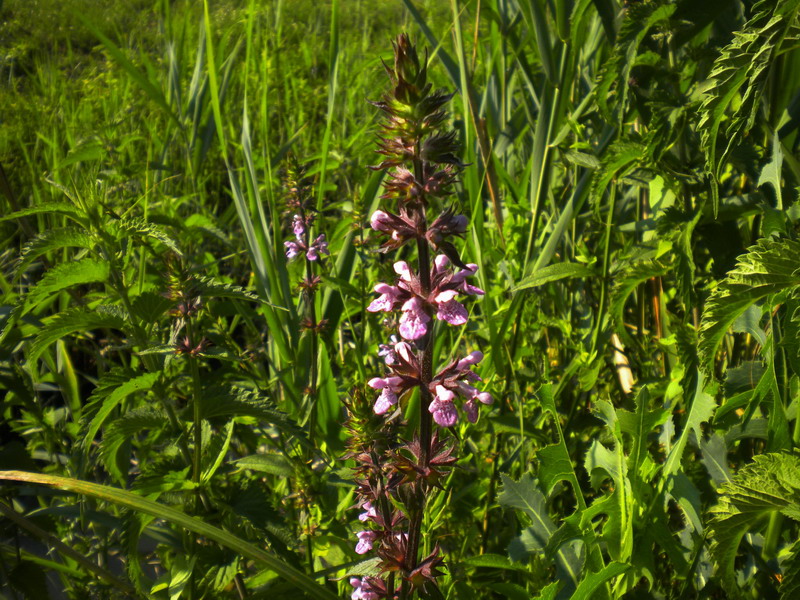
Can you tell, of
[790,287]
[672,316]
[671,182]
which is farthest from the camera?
[672,316]

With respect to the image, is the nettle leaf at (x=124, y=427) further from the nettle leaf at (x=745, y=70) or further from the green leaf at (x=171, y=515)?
the nettle leaf at (x=745, y=70)

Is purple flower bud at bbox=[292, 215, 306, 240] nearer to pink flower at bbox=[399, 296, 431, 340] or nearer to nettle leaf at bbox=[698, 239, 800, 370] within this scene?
pink flower at bbox=[399, 296, 431, 340]

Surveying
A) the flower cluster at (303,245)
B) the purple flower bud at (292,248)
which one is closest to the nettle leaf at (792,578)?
the flower cluster at (303,245)

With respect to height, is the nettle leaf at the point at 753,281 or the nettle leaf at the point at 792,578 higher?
the nettle leaf at the point at 753,281

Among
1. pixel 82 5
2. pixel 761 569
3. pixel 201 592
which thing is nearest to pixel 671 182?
pixel 761 569

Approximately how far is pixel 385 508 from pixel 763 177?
0.90 meters

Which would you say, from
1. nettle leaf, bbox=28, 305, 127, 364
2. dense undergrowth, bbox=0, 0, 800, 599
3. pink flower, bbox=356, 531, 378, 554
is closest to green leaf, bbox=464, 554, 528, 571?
dense undergrowth, bbox=0, 0, 800, 599

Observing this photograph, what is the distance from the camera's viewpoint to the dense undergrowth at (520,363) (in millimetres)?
1038

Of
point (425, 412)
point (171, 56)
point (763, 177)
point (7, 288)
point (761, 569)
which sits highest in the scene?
point (171, 56)

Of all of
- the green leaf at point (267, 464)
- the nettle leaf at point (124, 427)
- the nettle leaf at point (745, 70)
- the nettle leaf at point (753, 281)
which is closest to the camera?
the nettle leaf at point (745, 70)

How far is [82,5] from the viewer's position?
6.84 m

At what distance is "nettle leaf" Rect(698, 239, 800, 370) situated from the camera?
886mm

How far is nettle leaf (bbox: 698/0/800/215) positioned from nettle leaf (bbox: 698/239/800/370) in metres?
0.13

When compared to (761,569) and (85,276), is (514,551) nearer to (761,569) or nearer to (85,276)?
(761,569)
